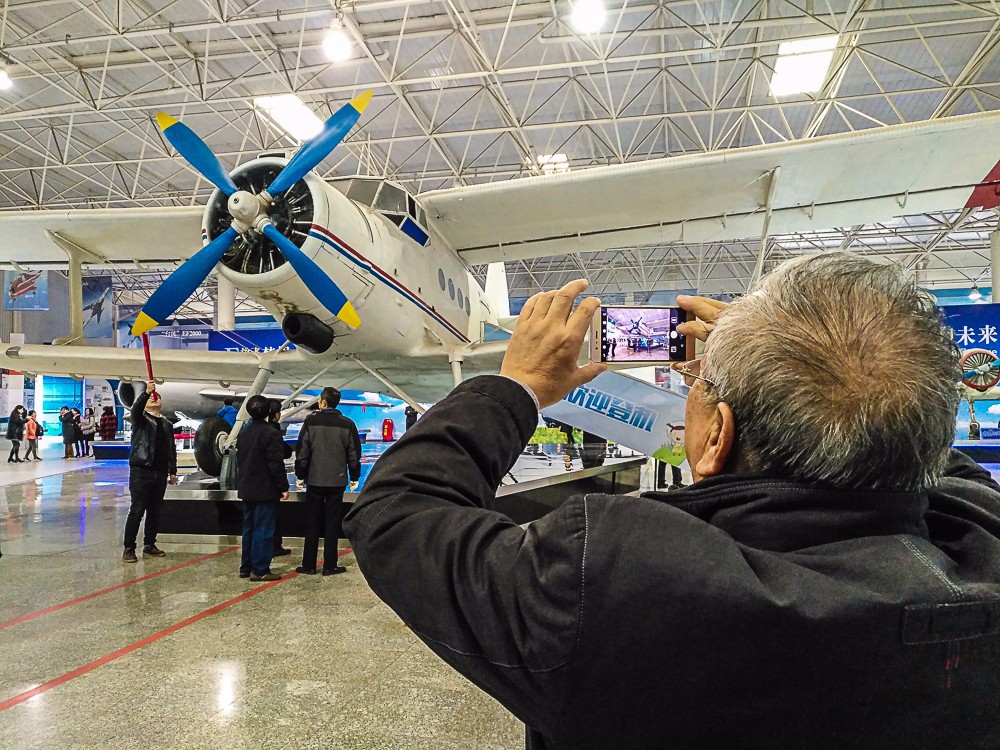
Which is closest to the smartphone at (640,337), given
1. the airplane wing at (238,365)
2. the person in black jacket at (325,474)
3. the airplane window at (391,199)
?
the person in black jacket at (325,474)

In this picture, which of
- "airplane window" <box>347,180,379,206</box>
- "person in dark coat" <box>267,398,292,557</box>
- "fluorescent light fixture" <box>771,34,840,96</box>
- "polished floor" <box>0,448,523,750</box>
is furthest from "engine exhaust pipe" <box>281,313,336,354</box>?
"fluorescent light fixture" <box>771,34,840,96</box>

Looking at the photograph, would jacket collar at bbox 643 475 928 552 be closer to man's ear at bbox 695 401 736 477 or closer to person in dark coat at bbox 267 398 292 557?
man's ear at bbox 695 401 736 477

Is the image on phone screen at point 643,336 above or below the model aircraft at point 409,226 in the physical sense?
below

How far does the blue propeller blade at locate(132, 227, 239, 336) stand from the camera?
235 inches

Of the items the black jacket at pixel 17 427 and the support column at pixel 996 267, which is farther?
the black jacket at pixel 17 427

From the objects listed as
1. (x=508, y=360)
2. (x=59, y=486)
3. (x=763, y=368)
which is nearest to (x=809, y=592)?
(x=763, y=368)

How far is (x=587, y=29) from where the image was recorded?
11.5 m

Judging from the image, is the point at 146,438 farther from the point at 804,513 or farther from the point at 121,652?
the point at 804,513

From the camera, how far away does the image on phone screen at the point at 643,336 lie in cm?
150

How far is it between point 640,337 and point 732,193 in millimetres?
7060

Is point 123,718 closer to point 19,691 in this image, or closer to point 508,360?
point 19,691

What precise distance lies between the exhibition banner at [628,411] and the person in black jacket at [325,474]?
443cm

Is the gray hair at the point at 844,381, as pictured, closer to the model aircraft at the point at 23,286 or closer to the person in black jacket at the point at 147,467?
the person in black jacket at the point at 147,467

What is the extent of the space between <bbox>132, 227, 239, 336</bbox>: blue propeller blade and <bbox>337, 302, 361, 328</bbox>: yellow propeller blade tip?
1.24m
